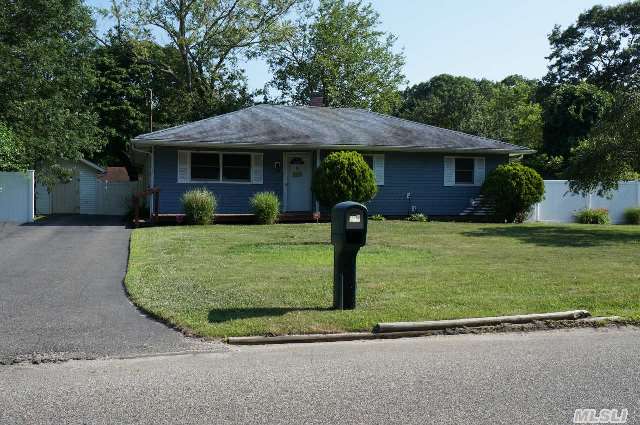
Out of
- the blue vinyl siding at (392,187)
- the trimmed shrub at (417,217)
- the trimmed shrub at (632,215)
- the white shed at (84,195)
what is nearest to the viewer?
the blue vinyl siding at (392,187)

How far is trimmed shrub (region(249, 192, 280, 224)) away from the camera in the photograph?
21.2 meters

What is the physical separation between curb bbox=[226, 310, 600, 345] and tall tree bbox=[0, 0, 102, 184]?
21.7m

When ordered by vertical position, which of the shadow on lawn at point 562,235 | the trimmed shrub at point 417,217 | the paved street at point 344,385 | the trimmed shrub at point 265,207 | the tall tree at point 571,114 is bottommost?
the paved street at point 344,385

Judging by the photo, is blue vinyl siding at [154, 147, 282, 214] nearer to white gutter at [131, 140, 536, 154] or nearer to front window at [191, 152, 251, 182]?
front window at [191, 152, 251, 182]

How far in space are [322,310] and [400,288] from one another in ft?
6.19

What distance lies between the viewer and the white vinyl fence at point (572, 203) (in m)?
26.3

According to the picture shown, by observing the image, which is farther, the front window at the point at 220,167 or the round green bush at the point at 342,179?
the front window at the point at 220,167

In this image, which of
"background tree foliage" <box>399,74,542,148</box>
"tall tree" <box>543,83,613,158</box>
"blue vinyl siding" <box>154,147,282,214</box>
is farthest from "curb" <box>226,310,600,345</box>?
"background tree foliage" <box>399,74,542,148</box>

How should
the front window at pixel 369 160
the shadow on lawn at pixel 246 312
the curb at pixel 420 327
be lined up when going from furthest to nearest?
the front window at pixel 369 160
the shadow on lawn at pixel 246 312
the curb at pixel 420 327

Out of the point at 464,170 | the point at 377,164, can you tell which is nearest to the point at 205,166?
the point at 377,164

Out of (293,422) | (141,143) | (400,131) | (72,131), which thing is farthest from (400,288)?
(72,131)

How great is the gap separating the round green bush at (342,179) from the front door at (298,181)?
2193mm

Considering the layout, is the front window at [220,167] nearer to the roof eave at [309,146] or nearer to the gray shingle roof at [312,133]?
the roof eave at [309,146]

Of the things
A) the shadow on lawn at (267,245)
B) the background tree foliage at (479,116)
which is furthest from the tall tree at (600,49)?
the shadow on lawn at (267,245)
